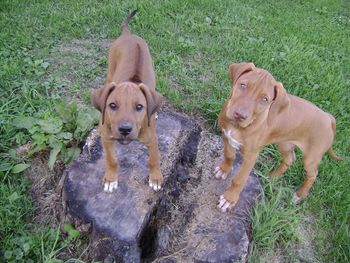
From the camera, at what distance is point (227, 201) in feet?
12.6

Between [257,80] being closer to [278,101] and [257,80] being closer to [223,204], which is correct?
[278,101]

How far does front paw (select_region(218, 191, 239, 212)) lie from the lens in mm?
3792

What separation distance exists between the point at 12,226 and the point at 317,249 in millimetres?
3138

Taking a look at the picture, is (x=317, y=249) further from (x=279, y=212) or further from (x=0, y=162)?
(x=0, y=162)

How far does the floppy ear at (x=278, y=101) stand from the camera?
341 cm

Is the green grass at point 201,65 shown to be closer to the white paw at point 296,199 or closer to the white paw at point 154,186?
the white paw at point 296,199

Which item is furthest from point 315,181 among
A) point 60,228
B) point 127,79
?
point 60,228

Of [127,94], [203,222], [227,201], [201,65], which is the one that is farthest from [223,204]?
[201,65]

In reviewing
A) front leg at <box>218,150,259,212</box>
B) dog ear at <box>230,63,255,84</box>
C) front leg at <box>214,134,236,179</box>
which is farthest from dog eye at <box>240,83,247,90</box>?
front leg at <box>214,134,236,179</box>

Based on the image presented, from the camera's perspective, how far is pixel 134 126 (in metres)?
3.16

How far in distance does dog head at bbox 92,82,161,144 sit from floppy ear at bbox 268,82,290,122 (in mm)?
1023

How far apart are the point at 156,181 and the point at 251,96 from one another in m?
1.21

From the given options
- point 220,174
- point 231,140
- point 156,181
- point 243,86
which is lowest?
point 220,174

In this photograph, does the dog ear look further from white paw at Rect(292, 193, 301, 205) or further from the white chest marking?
white paw at Rect(292, 193, 301, 205)
